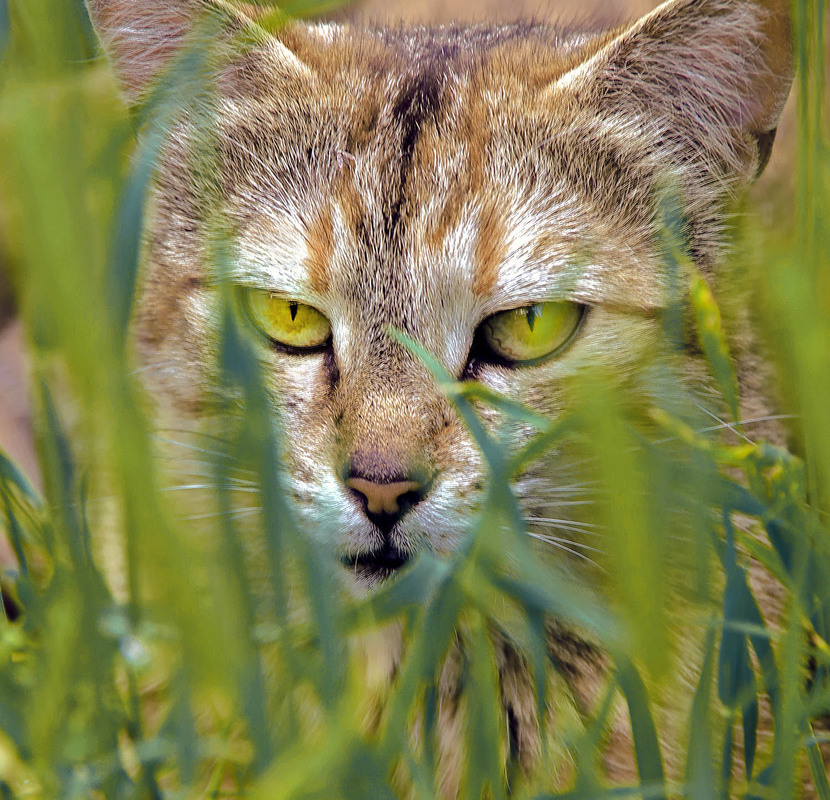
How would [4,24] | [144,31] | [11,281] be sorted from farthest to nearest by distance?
[11,281] → [144,31] → [4,24]

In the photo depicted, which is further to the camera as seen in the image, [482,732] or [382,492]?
[382,492]

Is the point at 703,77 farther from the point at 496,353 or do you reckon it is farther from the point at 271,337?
the point at 271,337

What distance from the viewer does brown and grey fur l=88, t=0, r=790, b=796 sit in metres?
1.15

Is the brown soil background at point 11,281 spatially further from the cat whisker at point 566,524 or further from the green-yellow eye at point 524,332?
the cat whisker at point 566,524

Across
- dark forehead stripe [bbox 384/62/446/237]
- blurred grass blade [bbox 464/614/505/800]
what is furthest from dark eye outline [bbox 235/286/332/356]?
blurred grass blade [bbox 464/614/505/800]

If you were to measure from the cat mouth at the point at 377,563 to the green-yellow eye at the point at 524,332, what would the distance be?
318 mm

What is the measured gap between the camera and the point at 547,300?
122 centimetres

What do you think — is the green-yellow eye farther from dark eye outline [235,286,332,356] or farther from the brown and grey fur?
dark eye outline [235,286,332,356]

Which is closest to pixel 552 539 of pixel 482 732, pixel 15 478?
pixel 482 732

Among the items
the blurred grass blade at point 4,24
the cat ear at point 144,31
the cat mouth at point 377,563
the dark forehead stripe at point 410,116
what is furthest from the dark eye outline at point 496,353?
the blurred grass blade at point 4,24

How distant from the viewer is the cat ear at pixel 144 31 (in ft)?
4.42

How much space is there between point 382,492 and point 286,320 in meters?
0.35

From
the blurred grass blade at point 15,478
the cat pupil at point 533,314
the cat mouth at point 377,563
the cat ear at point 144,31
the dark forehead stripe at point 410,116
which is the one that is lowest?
the cat mouth at point 377,563

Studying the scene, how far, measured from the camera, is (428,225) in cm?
126
